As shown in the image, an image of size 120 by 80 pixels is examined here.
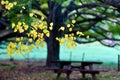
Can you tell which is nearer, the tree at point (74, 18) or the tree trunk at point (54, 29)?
the tree at point (74, 18)

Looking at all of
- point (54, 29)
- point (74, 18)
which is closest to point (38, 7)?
point (54, 29)

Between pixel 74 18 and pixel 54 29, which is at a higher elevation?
pixel 74 18

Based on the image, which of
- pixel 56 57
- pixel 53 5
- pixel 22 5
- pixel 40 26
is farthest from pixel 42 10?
pixel 40 26

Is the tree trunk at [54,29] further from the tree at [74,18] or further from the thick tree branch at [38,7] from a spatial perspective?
the thick tree branch at [38,7]

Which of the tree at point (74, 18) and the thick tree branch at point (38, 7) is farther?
the thick tree branch at point (38, 7)

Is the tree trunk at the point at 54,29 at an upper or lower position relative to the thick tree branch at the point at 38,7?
lower

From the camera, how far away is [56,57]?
2200cm

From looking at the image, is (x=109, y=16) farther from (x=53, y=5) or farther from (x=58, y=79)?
(x=58, y=79)

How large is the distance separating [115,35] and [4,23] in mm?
7272

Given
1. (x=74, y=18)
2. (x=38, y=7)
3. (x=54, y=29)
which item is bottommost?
(x=54, y=29)

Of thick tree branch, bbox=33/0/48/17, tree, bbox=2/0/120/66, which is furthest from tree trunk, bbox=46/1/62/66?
thick tree branch, bbox=33/0/48/17

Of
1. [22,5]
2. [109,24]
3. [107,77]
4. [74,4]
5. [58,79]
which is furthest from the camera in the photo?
[109,24]

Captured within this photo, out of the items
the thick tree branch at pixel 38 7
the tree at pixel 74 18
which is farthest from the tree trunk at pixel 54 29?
the thick tree branch at pixel 38 7

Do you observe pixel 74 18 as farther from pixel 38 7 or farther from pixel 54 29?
pixel 38 7
